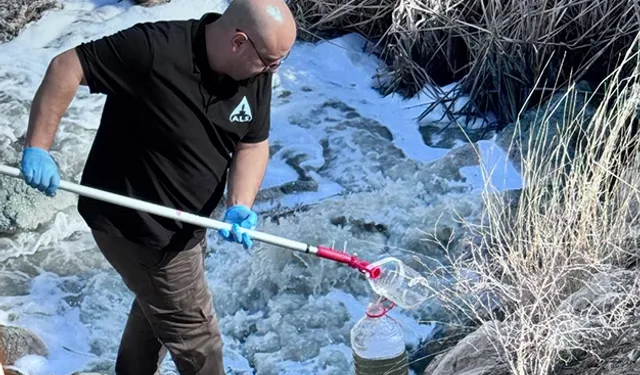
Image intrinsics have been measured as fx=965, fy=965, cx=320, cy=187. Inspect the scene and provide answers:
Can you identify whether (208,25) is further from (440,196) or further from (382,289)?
(440,196)

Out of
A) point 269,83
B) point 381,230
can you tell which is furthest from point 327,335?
point 269,83

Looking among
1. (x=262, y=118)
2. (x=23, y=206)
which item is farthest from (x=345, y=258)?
(x=23, y=206)

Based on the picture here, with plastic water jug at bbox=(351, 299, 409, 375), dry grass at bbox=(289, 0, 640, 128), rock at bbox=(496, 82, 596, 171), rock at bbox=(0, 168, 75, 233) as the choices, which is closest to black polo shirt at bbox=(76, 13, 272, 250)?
plastic water jug at bbox=(351, 299, 409, 375)

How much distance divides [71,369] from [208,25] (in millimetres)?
1913

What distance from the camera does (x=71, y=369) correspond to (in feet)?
13.6

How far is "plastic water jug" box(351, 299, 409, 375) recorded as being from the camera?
3.70 meters

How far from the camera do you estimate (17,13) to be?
Result: 6.96 metres

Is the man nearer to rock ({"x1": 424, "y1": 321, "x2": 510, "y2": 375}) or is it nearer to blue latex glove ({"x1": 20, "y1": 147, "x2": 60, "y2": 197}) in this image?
blue latex glove ({"x1": 20, "y1": 147, "x2": 60, "y2": 197})

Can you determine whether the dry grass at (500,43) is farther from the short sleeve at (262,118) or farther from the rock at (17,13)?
the short sleeve at (262,118)

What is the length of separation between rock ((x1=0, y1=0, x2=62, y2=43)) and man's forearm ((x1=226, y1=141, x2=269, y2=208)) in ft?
13.7

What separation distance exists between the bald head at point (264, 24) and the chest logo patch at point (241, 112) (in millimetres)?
208

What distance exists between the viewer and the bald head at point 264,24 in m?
2.77

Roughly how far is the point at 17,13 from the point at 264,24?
472 cm

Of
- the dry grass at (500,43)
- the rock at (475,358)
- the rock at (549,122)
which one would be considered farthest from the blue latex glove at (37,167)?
the dry grass at (500,43)
